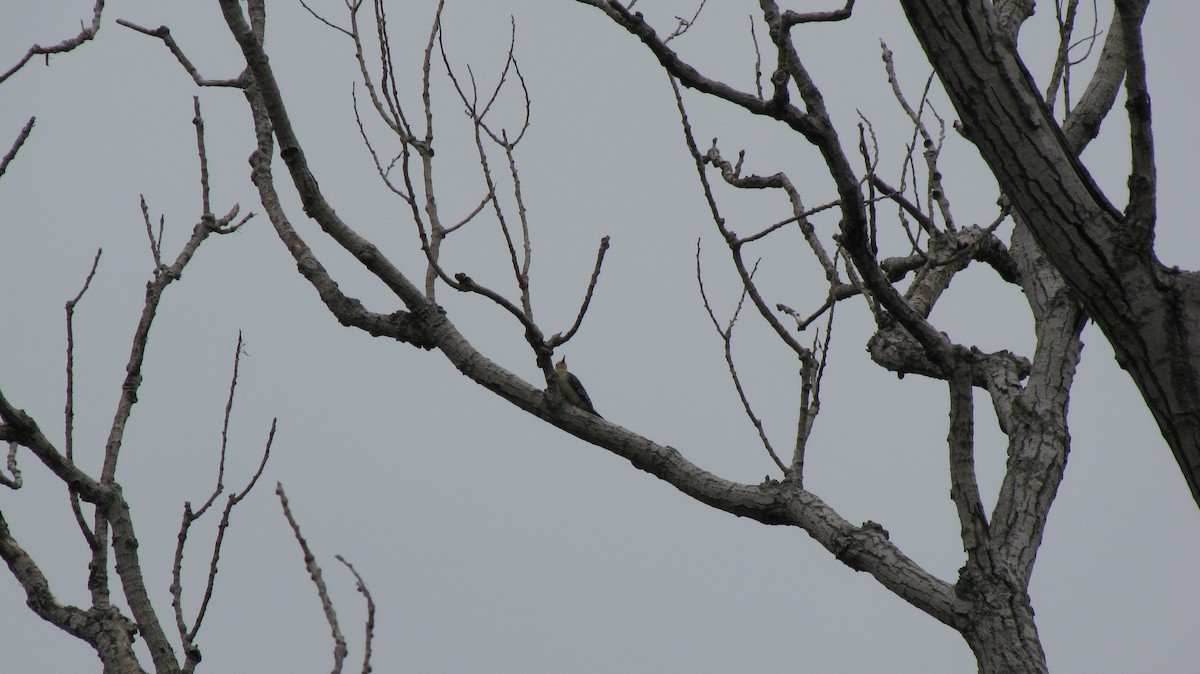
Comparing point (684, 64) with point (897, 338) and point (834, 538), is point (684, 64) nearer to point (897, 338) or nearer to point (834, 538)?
point (834, 538)

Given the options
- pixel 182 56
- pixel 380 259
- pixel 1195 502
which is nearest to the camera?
pixel 1195 502

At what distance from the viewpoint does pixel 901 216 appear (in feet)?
10.2

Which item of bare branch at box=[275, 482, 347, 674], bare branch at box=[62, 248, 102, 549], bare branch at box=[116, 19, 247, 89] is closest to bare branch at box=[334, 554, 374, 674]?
bare branch at box=[275, 482, 347, 674]

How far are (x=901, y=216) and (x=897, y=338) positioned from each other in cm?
42

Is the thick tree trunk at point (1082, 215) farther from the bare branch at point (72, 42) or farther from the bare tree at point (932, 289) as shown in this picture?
the bare branch at point (72, 42)

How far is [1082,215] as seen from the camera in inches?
71.5

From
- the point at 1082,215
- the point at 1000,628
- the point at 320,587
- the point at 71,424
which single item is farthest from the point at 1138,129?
the point at 71,424

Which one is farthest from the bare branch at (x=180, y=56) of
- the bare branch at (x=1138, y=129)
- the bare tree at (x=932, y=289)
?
the bare branch at (x=1138, y=129)

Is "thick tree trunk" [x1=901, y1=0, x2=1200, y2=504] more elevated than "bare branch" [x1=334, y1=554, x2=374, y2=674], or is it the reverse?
"thick tree trunk" [x1=901, y1=0, x2=1200, y2=504]

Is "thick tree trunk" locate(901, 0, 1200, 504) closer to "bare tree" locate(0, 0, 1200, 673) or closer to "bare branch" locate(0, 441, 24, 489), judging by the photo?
"bare tree" locate(0, 0, 1200, 673)

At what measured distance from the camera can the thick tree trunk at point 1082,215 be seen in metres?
1.78

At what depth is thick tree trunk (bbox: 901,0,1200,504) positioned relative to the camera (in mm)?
1779

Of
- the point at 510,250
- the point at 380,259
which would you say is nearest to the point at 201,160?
the point at 380,259

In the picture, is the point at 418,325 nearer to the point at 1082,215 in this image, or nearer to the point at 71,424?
the point at 71,424
